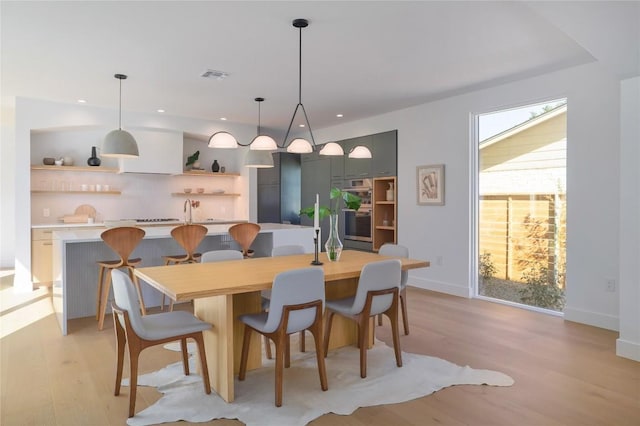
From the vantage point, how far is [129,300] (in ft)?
7.53

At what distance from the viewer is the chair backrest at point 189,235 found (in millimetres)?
4223

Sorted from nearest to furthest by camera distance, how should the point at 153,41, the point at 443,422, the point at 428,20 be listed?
the point at 443,422, the point at 428,20, the point at 153,41

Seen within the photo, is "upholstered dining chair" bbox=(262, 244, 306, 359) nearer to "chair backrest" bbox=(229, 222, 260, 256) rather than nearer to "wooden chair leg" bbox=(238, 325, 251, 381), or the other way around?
"wooden chair leg" bbox=(238, 325, 251, 381)

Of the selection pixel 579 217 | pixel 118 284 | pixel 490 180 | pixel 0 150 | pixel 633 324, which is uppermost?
pixel 0 150

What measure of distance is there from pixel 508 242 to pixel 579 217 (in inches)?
35.8

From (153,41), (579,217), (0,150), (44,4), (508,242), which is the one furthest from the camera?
(0,150)

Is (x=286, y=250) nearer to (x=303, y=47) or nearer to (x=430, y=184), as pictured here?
(x=303, y=47)

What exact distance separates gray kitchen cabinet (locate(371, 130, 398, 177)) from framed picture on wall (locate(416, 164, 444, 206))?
52 centimetres

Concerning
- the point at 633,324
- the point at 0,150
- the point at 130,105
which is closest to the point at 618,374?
the point at 633,324

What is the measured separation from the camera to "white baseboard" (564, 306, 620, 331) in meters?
3.98

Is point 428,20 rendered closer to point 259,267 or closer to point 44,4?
point 259,267

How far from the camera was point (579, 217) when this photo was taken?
13.9 ft

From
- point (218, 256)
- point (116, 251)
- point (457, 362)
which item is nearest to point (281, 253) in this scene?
point (218, 256)

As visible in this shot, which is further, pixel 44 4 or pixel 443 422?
pixel 44 4
